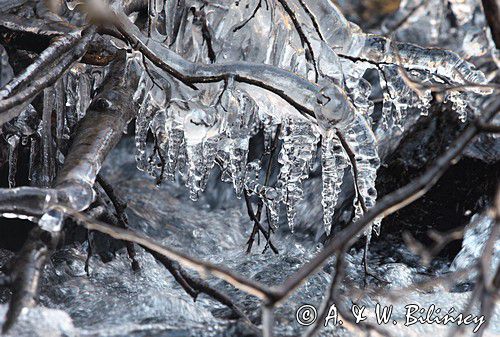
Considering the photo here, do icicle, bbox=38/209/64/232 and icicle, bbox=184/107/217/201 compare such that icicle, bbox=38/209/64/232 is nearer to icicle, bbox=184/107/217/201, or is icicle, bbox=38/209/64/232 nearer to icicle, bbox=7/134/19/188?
icicle, bbox=184/107/217/201


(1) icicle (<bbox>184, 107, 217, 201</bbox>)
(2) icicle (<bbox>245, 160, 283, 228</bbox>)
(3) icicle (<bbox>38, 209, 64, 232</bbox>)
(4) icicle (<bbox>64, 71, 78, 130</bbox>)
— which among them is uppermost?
(4) icicle (<bbox>64, 71, 78, 130</bbox>)

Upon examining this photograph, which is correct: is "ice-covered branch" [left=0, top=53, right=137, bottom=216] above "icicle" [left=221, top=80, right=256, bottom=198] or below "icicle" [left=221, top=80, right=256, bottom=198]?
below

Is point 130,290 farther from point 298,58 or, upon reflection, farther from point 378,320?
point 298,58

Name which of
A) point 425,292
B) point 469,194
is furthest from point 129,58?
point 469,194

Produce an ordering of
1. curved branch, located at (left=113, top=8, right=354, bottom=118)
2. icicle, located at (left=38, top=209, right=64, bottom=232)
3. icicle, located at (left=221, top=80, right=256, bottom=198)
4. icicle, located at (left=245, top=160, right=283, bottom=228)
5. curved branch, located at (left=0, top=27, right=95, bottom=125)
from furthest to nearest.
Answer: icicle, located at (left=245, top=160, right=283, bottom=228)
icicle, located at (left=221, top=80, right=256, bottom=198)
curved branch, located at (left=113, top=8, right=354, bottom=118)
curved branch, located at (left=0, top=27, right=95, bottom=125)
icicle, located at (left=38, top=209, right=64, bottom=232)

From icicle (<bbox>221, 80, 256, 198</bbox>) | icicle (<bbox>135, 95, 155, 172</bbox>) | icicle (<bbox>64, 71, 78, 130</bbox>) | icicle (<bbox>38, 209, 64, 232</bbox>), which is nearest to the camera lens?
icicle (<bbox>38, 209, 64, 232</bbox>)

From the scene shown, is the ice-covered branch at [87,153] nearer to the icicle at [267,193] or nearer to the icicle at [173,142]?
the icicle at [173,142]

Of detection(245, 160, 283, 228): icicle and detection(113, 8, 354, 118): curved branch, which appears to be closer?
detection(113, 8, 354, 118): curved branch

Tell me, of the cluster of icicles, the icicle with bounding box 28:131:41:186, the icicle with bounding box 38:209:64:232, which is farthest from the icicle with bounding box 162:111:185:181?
the icicle with bounding box 38:209:64:232
